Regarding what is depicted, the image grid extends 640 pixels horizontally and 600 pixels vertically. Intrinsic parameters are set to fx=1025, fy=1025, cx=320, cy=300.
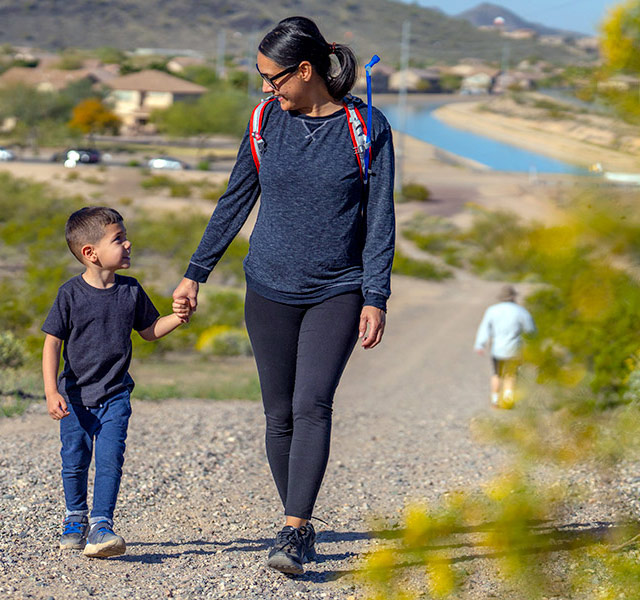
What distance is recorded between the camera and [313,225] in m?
3.22

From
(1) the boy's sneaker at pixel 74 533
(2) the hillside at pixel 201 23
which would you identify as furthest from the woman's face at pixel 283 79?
(2) the hillside at pixel 201 23

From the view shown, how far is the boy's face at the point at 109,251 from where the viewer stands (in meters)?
3.37

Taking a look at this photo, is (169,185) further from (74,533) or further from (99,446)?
(99,446)

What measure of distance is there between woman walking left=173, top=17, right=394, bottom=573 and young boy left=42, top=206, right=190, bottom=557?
0.39 meters

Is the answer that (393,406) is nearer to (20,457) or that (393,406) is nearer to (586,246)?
(20,457)

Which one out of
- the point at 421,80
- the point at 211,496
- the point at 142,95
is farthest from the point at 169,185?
the point at 421,80

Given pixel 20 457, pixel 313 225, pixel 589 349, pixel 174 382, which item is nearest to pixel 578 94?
pixel 313 225

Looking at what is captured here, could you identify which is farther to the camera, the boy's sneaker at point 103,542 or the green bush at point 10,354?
the green bush at point 10,354

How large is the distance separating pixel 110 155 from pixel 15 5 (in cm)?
7973

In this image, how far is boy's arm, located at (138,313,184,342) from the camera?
11.3 feet

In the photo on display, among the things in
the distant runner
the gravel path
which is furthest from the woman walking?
the distant runner

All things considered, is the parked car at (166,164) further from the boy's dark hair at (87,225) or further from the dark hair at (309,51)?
the dark hair at (309,51)

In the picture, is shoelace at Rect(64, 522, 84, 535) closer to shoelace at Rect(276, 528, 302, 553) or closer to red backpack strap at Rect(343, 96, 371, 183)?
shoelace at Rect(276, 528, 302, 553)

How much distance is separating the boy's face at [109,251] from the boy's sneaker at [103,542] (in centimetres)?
85
